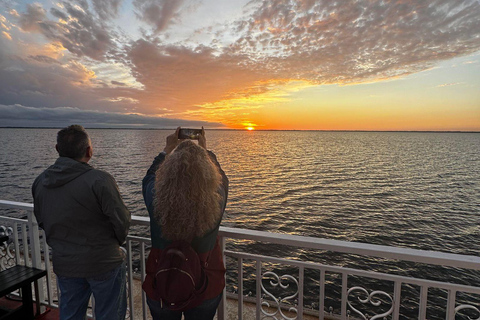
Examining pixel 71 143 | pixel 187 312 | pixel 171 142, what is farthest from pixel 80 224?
pixel 187 312

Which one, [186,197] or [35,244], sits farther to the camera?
[35,244]

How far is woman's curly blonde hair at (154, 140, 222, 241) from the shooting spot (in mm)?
1278

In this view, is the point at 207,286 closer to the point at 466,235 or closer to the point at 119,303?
the point at 119,303

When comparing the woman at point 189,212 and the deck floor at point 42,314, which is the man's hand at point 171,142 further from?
the deck floor at point 42,314

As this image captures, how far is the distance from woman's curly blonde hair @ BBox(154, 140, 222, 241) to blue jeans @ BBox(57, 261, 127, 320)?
3.01ft

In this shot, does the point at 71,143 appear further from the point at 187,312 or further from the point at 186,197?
the point at 187,312

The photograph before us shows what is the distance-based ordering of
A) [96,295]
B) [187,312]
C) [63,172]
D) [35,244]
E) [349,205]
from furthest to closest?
[349,205] → [35,244] → [96,295] → [63,172] → [187,312]

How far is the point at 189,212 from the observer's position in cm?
127

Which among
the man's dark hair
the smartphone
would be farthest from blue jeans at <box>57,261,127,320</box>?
the smartphone

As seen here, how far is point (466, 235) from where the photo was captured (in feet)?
41.0

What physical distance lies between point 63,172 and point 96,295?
939 mm

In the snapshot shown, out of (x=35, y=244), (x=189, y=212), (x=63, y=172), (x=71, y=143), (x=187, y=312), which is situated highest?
(x=71, y=143)

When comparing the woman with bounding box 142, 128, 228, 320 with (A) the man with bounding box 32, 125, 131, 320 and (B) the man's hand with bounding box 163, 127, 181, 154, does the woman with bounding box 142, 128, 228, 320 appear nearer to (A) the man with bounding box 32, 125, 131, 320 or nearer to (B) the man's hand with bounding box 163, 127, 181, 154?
(B) the man's hand with bounding box 163, 127, 181, 154

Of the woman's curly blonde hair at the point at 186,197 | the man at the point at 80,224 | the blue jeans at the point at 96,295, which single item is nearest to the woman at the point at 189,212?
the woman's curly blonde hair at the point at 186,197
